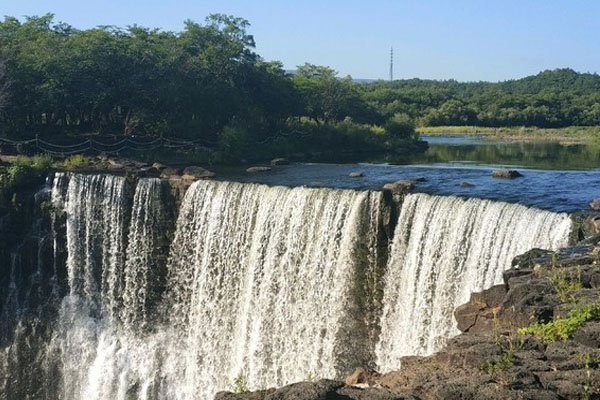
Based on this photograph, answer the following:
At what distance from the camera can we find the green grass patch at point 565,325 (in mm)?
8680

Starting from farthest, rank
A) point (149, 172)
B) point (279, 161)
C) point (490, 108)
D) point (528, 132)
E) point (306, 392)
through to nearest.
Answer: point (490, 108), point (528, 132), point (279, 161), point (149, 172), point (306, 392)

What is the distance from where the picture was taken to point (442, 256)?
1557 centimetres

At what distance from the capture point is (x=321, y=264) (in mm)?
17547

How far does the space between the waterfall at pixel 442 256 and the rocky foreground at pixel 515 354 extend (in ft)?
10.3

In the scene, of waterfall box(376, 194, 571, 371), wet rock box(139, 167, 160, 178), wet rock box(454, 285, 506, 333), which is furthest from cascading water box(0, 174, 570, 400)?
wet rock box(454, 285, 506, 333)

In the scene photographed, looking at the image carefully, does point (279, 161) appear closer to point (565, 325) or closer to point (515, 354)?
point (565, 325)

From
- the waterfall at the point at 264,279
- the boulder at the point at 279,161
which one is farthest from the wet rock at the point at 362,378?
the boulder at the point at 279,161

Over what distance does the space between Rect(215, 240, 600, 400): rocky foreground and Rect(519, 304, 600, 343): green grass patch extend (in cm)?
1

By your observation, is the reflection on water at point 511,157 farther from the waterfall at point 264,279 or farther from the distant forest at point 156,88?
the waterfall at point 264,279

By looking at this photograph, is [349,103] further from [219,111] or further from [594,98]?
[594,98]

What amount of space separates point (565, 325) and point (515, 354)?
0.98 metres

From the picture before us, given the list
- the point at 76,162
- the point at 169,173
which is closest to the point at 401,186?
the point at 169,173

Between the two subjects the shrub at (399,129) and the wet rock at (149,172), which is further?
the shrub at (399,129)

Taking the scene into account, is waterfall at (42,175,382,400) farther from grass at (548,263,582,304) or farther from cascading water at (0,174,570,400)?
grass at (548,263,582,304)
